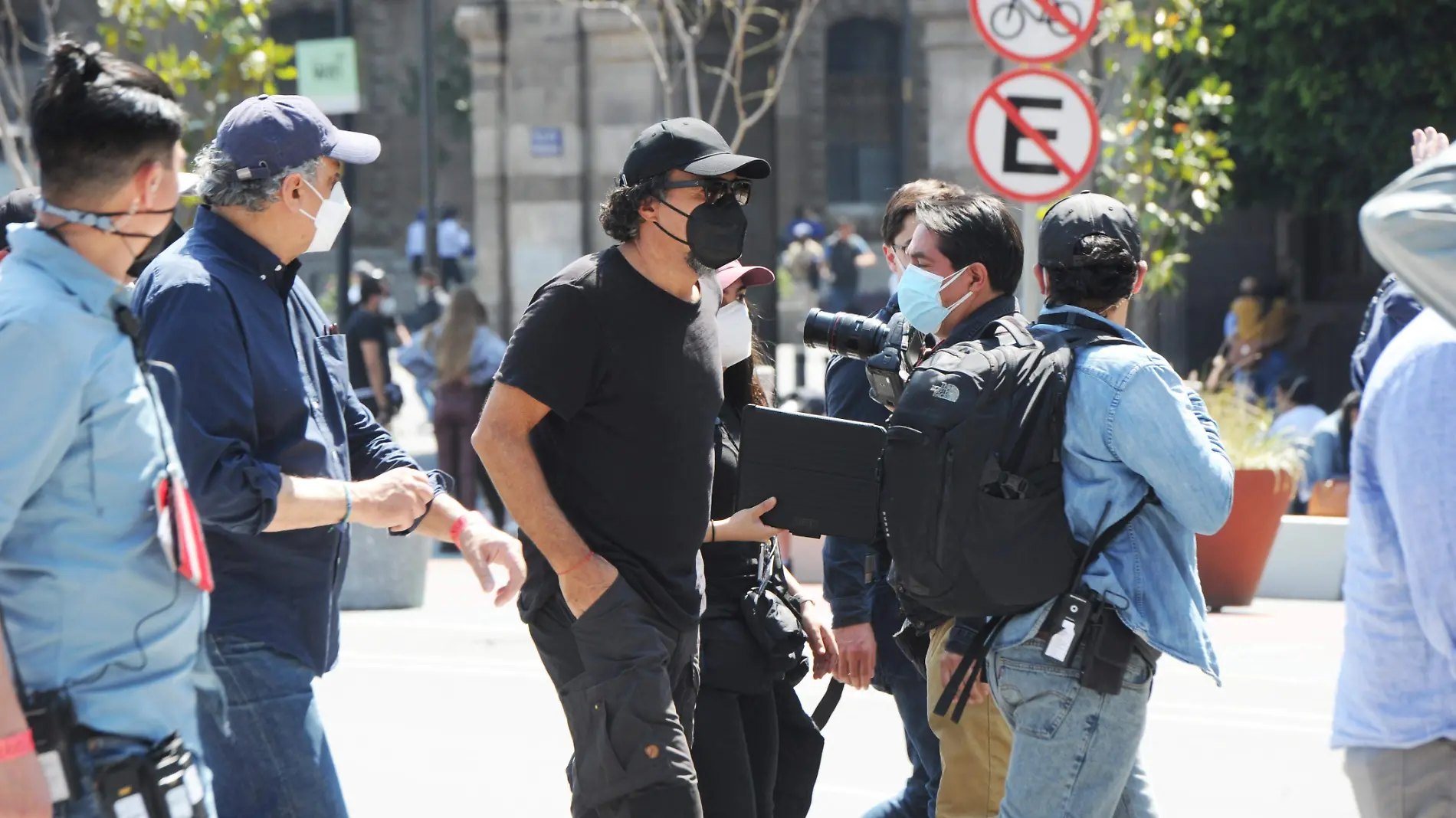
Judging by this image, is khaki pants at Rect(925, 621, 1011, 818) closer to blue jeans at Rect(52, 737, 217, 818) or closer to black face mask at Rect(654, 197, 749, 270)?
black face mask at Rect(654, 197, 749, 270)

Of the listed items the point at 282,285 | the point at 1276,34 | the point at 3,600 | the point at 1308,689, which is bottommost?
the point at 1308,689

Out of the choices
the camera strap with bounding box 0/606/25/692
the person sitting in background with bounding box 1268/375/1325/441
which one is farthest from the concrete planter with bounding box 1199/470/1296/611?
the camera strap with bounding box 0/606/25/692

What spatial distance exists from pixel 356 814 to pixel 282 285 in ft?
10.6

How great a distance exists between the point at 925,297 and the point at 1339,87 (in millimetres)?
13797

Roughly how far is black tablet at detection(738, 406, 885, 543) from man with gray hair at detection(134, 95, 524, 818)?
68 centimetres

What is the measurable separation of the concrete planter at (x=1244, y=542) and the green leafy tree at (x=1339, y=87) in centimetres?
742

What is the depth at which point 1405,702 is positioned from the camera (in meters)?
3.38

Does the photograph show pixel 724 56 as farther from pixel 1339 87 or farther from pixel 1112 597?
pixel 1112 597

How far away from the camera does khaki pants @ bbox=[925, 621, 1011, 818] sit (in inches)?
168

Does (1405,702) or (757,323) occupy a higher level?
(757,323)

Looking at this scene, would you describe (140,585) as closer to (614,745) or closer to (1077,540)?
(614,745)

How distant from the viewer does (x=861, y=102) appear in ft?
147

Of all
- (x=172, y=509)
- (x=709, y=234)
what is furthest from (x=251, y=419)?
(x=709, y=234)

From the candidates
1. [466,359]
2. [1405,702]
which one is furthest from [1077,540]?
[466,359]
